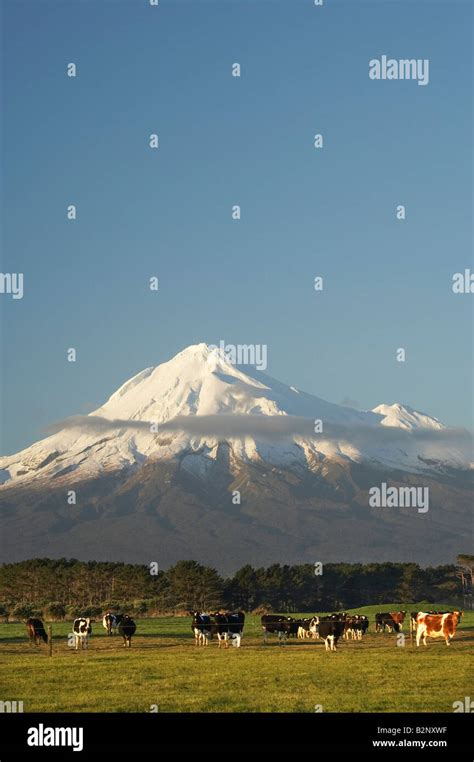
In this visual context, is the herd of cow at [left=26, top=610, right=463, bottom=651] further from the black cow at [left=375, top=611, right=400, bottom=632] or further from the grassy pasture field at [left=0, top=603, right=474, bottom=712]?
the grassy pasture field at [left=0, top=603, right=474, bottom=712]

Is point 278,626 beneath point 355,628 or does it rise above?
above

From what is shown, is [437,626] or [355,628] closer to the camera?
[437,626]

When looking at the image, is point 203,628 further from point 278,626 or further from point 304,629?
point 304,629

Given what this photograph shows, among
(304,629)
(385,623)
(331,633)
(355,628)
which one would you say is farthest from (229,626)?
(385,623)

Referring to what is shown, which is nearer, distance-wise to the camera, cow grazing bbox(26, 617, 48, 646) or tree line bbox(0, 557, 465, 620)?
cow grazing bbox(26, 617, 48, 646)

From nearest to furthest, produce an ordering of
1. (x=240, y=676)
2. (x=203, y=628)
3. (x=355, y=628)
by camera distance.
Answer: (x=240, y=676) < (x=203, y=628) < (x=355, y=628)

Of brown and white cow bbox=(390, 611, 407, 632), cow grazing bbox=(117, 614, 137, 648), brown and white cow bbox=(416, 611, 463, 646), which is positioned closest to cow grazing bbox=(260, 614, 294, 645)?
cow grazing bbox=(117, 614, 137, 648)
